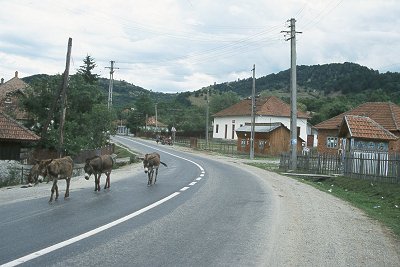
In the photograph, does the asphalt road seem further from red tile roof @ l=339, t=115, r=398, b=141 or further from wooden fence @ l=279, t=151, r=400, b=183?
red tile roof @ l=339, t=115, r=398, b=141

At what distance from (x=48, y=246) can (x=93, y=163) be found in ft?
26.0

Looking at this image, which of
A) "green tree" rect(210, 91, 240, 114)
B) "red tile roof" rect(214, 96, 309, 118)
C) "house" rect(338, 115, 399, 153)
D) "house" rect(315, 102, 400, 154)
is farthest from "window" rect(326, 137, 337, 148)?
"green tree" rect(210, 91, 240, 114)

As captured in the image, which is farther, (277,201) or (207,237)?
(277,201)

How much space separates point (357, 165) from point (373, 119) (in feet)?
89.6

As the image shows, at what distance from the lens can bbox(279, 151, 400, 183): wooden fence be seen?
67.7 ft

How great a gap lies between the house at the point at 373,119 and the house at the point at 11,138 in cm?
2921

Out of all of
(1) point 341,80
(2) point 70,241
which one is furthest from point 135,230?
(1) point 341,80

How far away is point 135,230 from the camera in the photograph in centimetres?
844

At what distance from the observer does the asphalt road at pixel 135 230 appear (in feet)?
21.0

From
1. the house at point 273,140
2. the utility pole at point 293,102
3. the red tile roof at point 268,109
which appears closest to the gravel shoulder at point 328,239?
Answer: the utility pole at point 293,102

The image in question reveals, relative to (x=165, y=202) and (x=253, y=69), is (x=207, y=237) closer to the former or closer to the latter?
(x=165, y=202)

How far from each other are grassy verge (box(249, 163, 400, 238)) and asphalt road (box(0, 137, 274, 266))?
9.68 feet

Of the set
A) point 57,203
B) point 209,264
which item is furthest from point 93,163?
point 209,264

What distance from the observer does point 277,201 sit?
47.2ft
